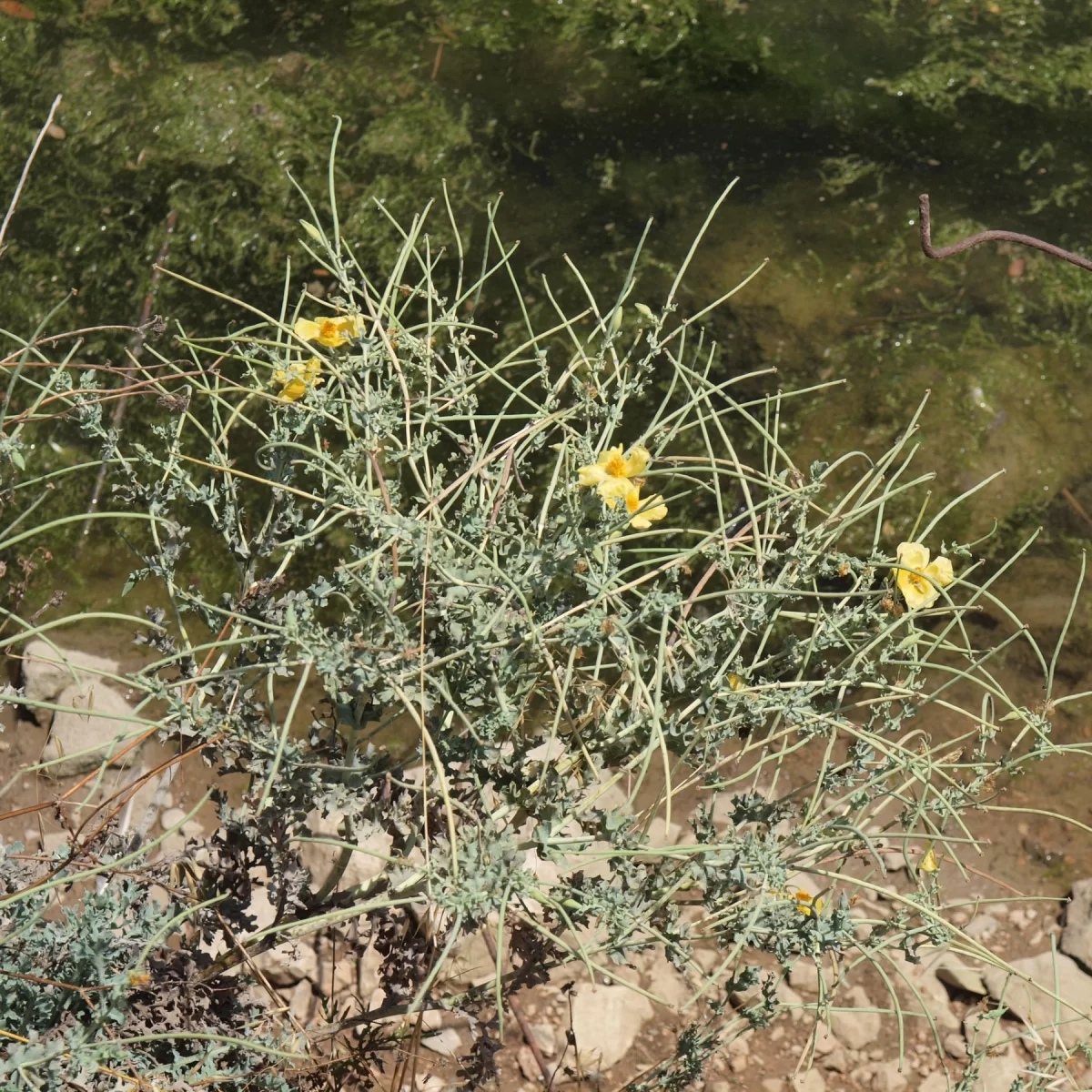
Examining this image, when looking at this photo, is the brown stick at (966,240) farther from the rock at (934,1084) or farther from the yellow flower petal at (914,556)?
the rock at (934,1084)

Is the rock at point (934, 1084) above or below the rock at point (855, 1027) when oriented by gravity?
below

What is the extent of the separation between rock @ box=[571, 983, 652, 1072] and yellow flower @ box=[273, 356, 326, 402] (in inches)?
48.0

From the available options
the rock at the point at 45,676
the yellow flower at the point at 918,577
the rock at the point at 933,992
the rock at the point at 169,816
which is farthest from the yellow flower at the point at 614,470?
the rock at the point at 45,676

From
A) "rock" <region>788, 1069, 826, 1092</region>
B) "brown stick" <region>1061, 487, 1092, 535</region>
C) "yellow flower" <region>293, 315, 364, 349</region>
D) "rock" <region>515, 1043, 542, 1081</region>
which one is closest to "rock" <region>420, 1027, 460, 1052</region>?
"rock" <region>515, 1043, 542, 1081</region>

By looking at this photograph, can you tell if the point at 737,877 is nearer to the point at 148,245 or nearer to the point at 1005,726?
the point at 1005,726

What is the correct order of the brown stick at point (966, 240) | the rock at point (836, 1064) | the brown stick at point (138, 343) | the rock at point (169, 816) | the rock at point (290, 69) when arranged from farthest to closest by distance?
the rock at point (290, 69), the brown stick at point (138, 343), the rock at point (169, 816), the rock at point (836, 1064), the brown stick at point (966, 240)

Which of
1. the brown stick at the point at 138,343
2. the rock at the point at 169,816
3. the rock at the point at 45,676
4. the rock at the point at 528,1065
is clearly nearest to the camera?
the rock at the point at 528,1065

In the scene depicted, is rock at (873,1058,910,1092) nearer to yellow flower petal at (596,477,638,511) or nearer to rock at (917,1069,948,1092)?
rock at (917,1069,948,1092)

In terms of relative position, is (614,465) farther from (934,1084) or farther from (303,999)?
(934,1084)

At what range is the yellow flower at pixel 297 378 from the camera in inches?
56.2

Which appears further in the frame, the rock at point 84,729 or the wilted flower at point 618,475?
the rock at point 84,729

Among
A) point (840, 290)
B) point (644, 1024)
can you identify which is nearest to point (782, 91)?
point (840, 290)

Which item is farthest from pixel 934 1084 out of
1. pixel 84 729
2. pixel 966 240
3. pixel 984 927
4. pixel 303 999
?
pixel 84 729

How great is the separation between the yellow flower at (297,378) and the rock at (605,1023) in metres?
1.22
